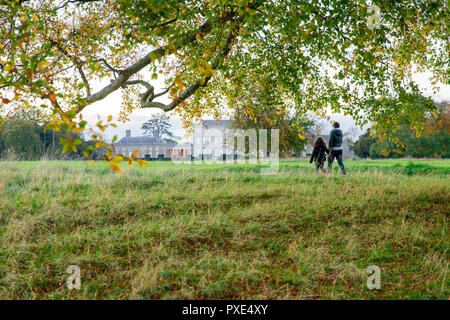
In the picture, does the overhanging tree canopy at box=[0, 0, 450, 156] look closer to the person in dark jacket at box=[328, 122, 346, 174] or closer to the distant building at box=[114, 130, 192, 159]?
the person in dark jacket at box=[328, 122, 346, 174]

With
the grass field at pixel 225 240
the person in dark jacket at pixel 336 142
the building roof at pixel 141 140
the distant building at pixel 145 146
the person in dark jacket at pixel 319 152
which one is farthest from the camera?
the building roof at pixel 141 140

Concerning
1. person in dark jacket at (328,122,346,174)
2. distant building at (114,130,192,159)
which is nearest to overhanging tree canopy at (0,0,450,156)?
person in dark jacket at (328,122,346,174)

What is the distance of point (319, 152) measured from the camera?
14.9 meters

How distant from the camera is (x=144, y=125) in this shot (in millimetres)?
63188

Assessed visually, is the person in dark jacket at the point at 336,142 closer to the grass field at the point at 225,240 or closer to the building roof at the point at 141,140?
the grass field at the point at 225,240

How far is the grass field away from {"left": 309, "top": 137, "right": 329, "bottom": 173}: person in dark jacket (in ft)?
10.7

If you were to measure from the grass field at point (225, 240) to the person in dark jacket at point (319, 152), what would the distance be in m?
3.26

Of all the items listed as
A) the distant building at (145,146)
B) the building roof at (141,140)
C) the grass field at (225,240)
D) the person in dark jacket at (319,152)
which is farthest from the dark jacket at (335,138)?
the building roof at (141,140)

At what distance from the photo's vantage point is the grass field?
473cm

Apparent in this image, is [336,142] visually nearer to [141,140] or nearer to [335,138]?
[335,138]

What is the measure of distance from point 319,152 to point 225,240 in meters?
9.57

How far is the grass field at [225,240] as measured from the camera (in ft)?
15.5
